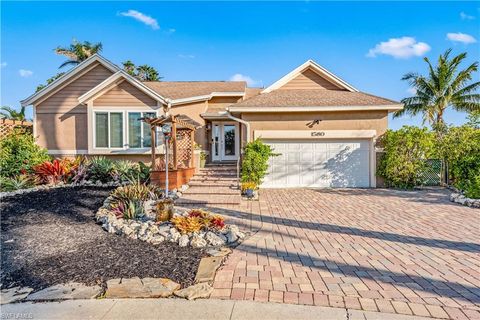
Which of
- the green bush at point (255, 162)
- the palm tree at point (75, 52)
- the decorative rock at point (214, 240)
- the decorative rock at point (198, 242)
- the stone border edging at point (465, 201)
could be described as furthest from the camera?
the palm tree at point (75, 52)

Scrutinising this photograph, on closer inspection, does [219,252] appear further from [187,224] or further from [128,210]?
[128,210]

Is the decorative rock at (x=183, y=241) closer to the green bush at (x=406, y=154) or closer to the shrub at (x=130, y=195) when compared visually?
the shrub at (x=130, y=195)

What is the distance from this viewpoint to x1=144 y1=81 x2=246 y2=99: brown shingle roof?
15655 millimetres

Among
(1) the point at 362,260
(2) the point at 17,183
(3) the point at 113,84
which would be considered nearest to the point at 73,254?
A: (1) the point at 362,260

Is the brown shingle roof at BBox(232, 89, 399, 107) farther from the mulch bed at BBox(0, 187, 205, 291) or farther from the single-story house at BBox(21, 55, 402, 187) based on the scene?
the mulch bed at BBox(0, 187, 205, 291)

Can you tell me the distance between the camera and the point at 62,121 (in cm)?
1401

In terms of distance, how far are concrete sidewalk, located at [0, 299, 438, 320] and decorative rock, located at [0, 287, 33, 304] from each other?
0.15 meters

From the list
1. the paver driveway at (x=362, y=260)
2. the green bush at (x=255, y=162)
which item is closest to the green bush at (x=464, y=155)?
the paver driveway at (x=362, y=260)

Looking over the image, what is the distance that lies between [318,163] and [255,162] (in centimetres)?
327

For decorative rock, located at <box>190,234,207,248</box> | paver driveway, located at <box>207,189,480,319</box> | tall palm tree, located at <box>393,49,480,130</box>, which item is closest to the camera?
paver driveway, located at <box>207,189,480,319</box>

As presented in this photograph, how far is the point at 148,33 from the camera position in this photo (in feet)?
50.5

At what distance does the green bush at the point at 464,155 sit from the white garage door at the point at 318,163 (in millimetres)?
3119

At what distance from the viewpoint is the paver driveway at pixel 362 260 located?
3.41 meters

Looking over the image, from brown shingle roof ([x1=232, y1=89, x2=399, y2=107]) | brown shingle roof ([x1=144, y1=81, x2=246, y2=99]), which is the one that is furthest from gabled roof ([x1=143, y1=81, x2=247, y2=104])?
brown shingle roof ([x1=232, y1=89, x2=399, y2=107])
